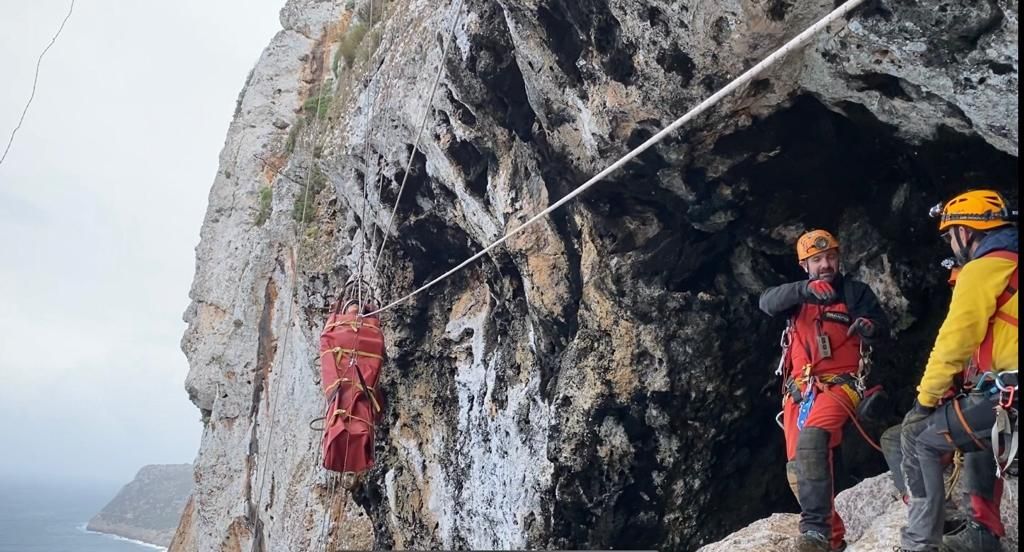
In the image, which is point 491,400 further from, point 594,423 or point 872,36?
point 872,36

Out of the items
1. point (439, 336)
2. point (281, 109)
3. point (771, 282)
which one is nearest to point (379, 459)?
point (439, 336)

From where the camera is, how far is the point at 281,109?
63.3 feet

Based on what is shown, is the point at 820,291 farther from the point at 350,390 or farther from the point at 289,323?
the point at 289,323

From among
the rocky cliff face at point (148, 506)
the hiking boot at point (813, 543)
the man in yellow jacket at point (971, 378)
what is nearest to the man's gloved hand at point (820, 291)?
the man in yellow jacket at point (971, 378)

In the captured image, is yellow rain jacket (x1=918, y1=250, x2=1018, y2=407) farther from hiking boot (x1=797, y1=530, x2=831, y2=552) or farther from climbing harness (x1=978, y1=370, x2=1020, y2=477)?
hiking boot (x1=797, y1=530, x2=831, y2=552)

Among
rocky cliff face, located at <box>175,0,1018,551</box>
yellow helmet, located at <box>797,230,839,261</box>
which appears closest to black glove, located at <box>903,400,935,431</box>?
yellow helmet, located at <box>797,230,839,261</box>

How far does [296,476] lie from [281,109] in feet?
32.0

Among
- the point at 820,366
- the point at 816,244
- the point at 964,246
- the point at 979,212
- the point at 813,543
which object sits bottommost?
the point at 813,543

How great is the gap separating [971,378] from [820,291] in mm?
1226

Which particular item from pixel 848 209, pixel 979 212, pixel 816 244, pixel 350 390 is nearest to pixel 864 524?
pixel 816 244

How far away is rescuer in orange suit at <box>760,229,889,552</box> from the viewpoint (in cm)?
491

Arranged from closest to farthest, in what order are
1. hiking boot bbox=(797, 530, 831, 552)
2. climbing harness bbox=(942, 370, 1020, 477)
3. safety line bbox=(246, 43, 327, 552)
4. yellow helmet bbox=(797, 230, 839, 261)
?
climbing harness bbox=(942, 370, 1020, 477) < hiking boot bbox=(797, 530, 831, 552) < yellow helmet bbox=(797, 230, 839, 261) < safety line bbox=(246, 43, 327, 552)

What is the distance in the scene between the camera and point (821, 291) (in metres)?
5.05

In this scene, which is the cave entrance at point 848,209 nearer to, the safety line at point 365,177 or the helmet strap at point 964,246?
the helmet strap at point 964,246
